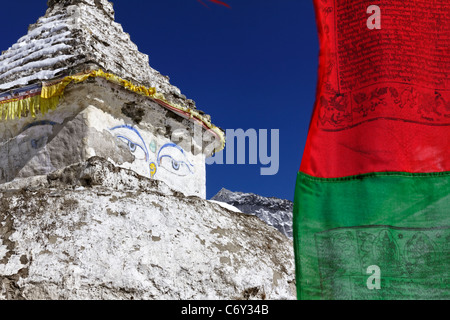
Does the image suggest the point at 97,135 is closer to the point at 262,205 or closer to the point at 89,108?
the point at 89,108

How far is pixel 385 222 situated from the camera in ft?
6.87

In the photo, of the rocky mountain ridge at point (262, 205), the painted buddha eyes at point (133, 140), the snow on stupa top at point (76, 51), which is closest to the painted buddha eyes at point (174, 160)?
the painted buddha eyes at point (133, 140)

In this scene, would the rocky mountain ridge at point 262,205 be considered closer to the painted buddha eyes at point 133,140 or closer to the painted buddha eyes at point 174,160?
the painted buddha eyes at point 174,160

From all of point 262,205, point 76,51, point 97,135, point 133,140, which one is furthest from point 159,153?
point 262,205

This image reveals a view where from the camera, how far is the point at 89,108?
170 inches

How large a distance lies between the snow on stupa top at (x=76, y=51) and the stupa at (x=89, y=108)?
0.01m

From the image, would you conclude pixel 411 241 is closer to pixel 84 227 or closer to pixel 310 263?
pixel 310 263

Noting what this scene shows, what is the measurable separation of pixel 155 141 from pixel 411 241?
327 centimetres

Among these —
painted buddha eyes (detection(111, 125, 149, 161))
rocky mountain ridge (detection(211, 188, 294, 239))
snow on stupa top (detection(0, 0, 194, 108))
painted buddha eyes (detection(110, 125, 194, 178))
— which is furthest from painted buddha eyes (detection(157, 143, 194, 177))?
rocky mountain ridge (detection(211, 188, 294, 239))

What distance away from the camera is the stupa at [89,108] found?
4277mm

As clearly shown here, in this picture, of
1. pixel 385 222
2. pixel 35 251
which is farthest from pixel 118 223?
pixel 385 222

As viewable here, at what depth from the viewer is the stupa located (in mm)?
4277
